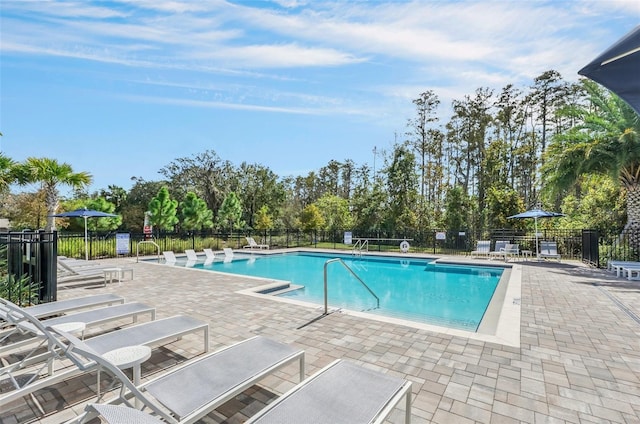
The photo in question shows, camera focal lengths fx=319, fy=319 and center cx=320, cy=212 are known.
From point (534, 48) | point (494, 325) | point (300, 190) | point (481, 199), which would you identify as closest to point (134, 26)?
point (534, 48)

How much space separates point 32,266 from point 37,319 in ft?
12.3

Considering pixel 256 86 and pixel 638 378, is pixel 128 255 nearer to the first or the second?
pixel 256 86

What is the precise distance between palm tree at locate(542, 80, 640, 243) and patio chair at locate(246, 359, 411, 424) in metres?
11.5

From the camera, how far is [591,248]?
434 inches

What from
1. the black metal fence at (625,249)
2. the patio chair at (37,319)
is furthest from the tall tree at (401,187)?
the patio chair at (37,319)

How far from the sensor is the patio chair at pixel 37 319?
9.39 feet

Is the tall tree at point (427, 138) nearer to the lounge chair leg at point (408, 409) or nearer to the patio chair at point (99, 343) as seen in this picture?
the patio chair at point (99, 343)

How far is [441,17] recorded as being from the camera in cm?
608

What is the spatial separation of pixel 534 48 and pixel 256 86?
8.52 metres

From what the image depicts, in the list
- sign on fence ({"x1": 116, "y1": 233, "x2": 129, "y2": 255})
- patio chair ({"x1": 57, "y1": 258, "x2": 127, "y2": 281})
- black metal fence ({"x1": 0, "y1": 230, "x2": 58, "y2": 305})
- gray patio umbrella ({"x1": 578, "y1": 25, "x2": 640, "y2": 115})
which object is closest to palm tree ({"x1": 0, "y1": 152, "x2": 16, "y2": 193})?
sign on fence ({"x1": 116, "y1": 233, "x2": 129, "y2": 255})

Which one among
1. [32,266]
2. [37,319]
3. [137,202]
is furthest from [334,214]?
[37,319]

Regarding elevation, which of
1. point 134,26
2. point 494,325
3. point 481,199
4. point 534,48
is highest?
point 134,26

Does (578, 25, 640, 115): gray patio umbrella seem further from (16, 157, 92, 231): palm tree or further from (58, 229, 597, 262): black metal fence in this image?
(16, 157, 92, 231): palm tree

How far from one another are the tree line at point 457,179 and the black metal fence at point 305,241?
134 cm
